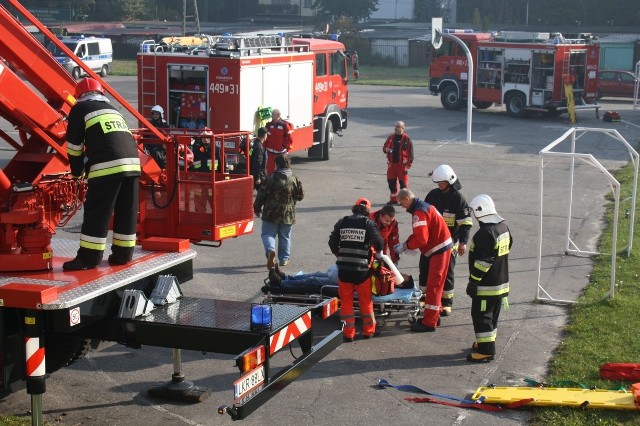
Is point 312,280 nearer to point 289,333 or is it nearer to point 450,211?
point 450,211

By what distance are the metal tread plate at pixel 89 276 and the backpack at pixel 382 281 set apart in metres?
2.49

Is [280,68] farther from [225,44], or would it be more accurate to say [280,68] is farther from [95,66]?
[95,66]

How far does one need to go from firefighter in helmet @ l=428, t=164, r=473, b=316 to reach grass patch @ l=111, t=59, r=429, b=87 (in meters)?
34.6

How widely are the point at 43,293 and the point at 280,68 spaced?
1328cm

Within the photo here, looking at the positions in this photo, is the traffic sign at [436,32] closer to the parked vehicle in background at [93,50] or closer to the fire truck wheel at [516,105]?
the fire truck wheel at [516,105]

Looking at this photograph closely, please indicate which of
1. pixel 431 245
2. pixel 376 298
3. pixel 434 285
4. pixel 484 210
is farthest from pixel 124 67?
pixel 484 210

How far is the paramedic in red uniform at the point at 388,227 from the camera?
10172 millimetres

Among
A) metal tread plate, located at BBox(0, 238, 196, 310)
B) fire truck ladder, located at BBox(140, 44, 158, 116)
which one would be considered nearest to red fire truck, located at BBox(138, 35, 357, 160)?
fire truck ladder, located at BBox(140, 44, 158, 116)

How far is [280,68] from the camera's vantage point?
63.1 ft

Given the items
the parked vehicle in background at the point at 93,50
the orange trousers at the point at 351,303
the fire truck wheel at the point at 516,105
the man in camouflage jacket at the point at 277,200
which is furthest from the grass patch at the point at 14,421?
the parked vehicle in background at the point at 93,50

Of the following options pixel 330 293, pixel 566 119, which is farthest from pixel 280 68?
pixel 566 119

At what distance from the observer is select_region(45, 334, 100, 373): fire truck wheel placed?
23.2 ft

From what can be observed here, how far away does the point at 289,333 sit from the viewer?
679cm

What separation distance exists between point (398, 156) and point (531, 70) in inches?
615
